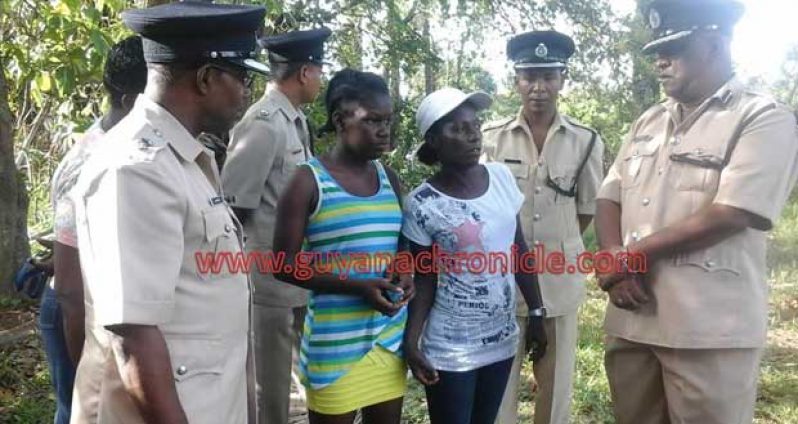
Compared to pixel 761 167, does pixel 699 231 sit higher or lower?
lower

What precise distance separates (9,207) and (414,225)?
332 cm

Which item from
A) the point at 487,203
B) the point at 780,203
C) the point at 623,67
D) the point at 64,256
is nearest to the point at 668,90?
the point at 780,203

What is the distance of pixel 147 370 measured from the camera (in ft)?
4.51

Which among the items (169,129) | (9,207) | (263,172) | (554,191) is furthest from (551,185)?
(9,207)

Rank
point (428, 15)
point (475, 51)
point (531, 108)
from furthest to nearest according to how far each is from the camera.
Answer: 1. point (475, 51)
2. point (428, 15)
3. point (531, 108)

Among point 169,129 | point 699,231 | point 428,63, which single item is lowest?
point 699,231

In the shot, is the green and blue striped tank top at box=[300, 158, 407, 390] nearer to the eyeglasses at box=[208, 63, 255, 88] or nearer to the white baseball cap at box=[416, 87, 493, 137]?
the white baseball cap at box=[416, 87, 493, 137]

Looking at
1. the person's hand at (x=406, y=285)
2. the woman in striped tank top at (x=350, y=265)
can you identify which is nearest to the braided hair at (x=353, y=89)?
the woman in striped tank top at (x=350, y=265)

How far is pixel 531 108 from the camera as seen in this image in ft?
9.97

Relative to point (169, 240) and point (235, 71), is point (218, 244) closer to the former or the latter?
point (169, 240)

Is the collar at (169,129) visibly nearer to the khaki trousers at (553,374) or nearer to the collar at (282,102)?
the collar at (282,102)

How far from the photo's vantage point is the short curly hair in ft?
7.04

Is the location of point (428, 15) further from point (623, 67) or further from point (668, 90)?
point (668, 90)

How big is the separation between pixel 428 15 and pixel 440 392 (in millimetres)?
6773
